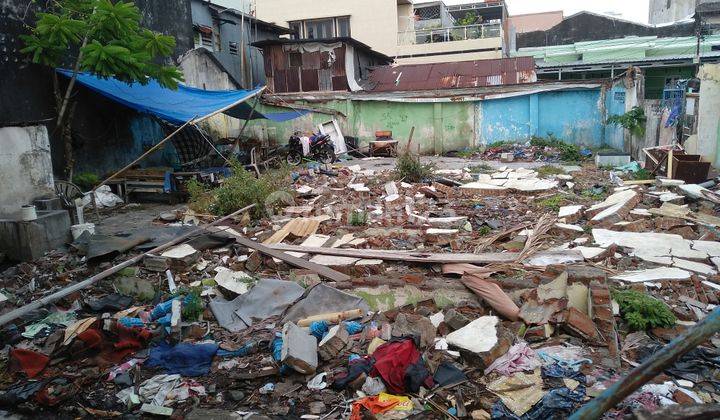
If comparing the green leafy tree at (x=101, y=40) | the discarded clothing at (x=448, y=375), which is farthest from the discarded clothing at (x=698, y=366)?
the green leafy tree at (x=101, y=40)

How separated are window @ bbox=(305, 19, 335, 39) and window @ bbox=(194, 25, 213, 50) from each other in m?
8.73

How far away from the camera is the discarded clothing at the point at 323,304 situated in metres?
4.89

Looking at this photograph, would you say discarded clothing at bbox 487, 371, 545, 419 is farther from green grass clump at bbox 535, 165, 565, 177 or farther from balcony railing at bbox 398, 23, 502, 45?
balcony railing at bbox 398, 23, 502, 45

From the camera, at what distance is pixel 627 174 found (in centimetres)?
1098

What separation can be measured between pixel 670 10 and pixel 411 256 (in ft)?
111

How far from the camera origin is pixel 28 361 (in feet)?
14.0

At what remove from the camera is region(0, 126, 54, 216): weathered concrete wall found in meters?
7.19

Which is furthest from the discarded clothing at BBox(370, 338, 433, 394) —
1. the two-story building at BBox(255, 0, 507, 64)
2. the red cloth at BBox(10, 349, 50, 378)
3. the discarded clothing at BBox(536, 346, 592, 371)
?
the two-story building at BBox(255, 0, 507, 64)

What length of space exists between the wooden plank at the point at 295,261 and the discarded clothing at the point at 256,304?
0.40 meters

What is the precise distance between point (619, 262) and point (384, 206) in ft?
14.6

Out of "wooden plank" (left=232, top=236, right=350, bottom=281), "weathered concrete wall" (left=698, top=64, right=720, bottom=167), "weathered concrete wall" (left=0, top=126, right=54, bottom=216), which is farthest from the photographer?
"weathered concrete wall" (left=698, top=64, right=720, bottom=167)

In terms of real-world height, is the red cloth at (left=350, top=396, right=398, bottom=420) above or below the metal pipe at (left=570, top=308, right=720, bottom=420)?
below

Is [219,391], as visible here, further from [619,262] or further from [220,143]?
[220,143]

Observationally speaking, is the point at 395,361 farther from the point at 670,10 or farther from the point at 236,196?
the point at 670,10
